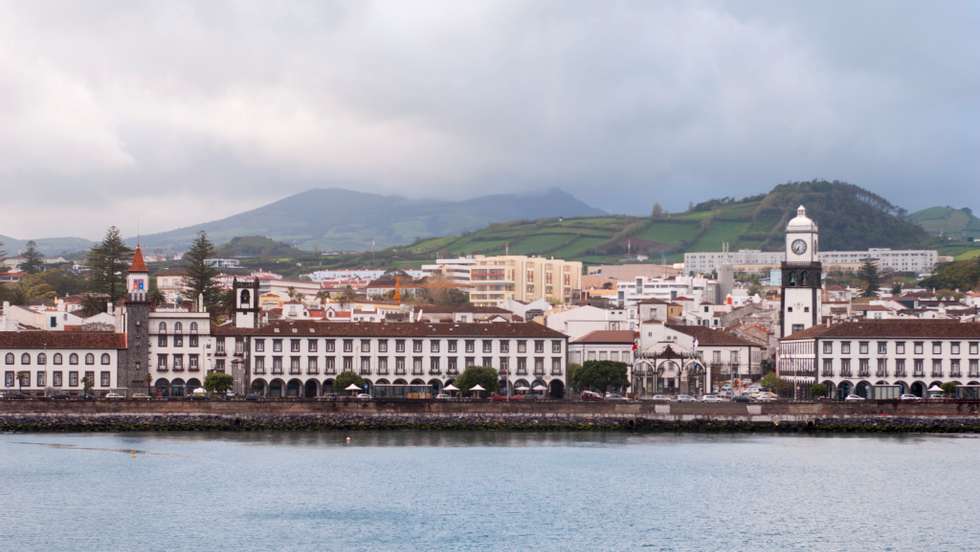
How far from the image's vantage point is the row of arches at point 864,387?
107312 millimetres

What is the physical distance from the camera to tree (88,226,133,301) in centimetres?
13975

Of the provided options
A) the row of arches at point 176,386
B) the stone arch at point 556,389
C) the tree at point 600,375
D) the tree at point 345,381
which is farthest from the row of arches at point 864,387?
the row of arches at point 176,386

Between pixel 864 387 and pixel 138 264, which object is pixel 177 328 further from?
pixel 864 387

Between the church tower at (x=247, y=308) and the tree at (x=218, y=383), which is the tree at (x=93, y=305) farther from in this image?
the tree at (x=218, y=383)

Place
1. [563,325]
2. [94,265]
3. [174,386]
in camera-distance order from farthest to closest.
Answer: [94,265]
[563,325]
[174,386]

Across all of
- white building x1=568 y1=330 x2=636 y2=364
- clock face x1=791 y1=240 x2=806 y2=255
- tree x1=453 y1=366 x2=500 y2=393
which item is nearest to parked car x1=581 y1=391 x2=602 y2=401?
tree x1=453 y1=366 x2=500 y2=393

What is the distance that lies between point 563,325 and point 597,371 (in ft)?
64.2

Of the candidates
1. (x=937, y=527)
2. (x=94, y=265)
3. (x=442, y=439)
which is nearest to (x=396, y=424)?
(x=442, y=439)

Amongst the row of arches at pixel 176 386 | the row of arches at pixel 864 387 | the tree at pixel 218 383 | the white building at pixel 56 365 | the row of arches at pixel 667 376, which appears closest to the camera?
the tree at pixel 218 383

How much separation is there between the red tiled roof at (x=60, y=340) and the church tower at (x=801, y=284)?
1837 inches

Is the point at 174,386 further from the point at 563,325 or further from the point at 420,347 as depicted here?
the point at 563,325

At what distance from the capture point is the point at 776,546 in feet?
167

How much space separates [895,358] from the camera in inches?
4257

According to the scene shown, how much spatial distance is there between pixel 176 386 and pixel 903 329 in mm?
44629
